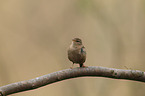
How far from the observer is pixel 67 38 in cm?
722

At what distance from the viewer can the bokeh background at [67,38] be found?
6.74 m

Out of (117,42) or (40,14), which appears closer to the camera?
(117,42)

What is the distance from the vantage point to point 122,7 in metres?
7.56

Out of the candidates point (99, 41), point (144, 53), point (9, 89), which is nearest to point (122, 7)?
point (99, 41)

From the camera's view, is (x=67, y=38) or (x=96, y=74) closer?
(x=96, y=74)

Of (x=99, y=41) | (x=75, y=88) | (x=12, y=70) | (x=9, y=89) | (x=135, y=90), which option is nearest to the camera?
(x=9, y=89)

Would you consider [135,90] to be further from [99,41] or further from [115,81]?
[99,41]

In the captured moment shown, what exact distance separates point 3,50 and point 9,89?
191 inches

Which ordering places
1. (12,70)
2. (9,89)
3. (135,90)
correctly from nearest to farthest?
(9,89) → (135,90) → (12,70)

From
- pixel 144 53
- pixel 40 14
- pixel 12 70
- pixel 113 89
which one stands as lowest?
pixel 113 89

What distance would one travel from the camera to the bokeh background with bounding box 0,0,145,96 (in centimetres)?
674

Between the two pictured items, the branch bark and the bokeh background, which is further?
the bokeh background

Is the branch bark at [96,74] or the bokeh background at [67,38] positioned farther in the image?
the bokeh background at [67,38]

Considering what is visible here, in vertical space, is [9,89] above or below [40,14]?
below
